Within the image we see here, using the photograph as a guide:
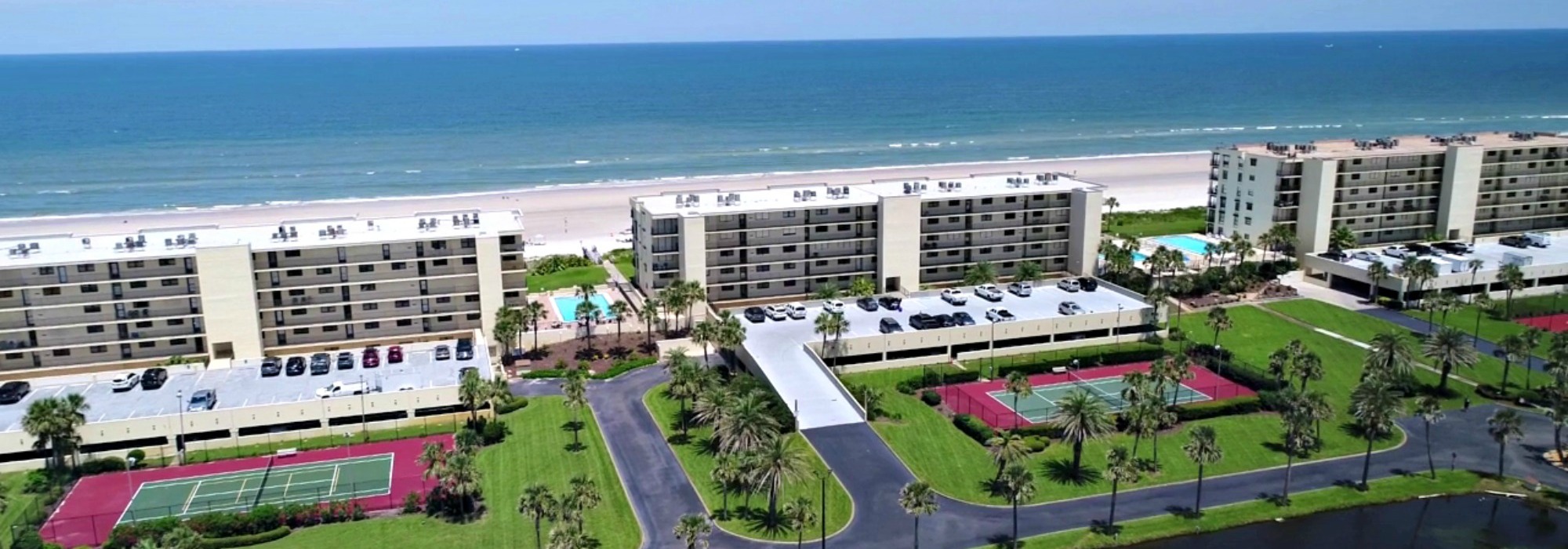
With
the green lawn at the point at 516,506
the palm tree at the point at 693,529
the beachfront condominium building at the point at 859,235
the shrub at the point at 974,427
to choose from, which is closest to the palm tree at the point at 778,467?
the palm tree at the point at 693,529

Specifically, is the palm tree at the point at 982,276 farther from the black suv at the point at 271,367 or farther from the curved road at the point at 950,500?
the black suv at the point at 271,367

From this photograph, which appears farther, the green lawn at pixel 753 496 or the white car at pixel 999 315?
the white car at pixel 999 315

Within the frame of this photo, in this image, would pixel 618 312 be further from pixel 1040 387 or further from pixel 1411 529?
pixel 1411 529

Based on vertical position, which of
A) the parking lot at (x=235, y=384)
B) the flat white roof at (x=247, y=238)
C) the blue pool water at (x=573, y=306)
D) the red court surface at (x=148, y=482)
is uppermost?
the flat white roof at (x=247, y=238)

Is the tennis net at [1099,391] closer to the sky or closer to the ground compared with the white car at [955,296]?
closer to the ground

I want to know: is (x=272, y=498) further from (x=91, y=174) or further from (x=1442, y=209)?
(x=91, y=174)

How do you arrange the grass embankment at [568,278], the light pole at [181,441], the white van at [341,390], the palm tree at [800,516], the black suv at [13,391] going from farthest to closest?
1. the grass embankment at [568,278]
2. the black suv at [13,391]
3. the white van at [341,390]
4. the light pole at [181,441]
5. the palm tree at [800,516]

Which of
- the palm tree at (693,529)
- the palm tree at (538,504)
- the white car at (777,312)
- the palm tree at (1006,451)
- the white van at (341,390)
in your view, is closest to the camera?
the palm tree at (693,529)

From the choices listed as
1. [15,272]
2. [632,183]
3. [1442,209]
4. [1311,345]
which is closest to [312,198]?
[632,183]
